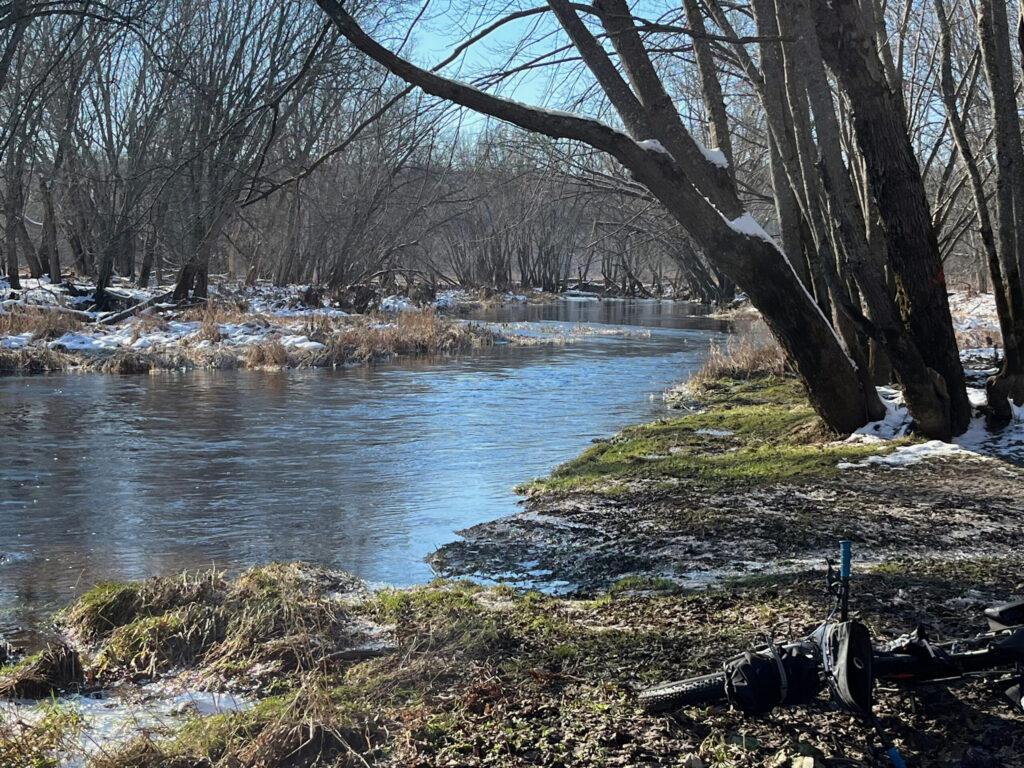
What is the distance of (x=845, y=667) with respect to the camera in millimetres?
3020

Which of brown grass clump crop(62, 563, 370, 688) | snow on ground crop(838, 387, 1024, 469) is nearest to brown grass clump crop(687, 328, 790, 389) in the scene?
snow on ground crop(838, 387, 1024, 469)

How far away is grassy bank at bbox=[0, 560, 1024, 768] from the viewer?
3.26 metres

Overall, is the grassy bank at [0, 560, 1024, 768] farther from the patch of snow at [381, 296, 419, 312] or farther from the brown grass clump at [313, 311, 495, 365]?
the patch of snow at [381, 296, 419, 312]

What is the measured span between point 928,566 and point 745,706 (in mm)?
2363

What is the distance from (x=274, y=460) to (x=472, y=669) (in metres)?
7.52

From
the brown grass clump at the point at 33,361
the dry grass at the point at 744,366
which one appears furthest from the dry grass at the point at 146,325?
the dry grass at the point at 744,366

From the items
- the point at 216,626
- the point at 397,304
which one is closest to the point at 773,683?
the point at 216,626

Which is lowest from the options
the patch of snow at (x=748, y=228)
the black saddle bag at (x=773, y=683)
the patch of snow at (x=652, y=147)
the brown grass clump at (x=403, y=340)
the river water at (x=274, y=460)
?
the river water at (x=274, y=460)

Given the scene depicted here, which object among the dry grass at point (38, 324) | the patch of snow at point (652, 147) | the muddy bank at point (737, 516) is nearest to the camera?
the muddy bank at point (737, 516)

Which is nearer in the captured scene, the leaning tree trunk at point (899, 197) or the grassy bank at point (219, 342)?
the leaning tree trunk at point (899, 197)

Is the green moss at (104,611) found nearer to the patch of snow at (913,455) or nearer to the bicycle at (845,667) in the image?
the bicycle at (845,667)

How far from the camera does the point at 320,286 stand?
33.5 metres

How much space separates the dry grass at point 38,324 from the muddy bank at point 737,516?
15.4m

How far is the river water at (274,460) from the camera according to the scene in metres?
7.27
